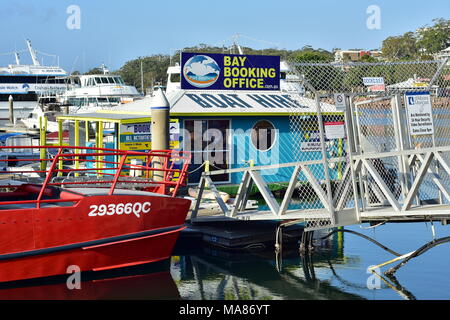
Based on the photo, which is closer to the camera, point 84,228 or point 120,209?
point 84,228

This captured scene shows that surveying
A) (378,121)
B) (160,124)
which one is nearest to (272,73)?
(160,124)

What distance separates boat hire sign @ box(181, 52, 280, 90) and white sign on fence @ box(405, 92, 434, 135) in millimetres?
8493

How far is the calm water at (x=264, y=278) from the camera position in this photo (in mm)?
11523

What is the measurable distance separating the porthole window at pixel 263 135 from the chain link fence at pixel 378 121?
5423 mm

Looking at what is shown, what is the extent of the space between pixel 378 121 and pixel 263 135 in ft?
22.6

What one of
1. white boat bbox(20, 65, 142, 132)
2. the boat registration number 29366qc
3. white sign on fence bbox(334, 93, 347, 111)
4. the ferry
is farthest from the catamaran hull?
the ferry

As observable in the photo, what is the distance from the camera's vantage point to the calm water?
11523 mm

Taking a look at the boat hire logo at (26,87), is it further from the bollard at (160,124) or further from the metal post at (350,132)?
the metal post at (350,132)

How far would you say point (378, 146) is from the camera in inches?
505

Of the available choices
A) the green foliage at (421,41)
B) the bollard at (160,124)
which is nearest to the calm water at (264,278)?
the bollard at (160,124)

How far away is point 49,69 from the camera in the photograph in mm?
73312

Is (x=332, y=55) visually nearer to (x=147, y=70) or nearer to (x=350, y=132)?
(x=147, y=70)

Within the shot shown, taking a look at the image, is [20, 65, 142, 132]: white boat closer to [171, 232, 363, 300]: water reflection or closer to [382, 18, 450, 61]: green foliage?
[382, 18, 450, 61]: green foliage
